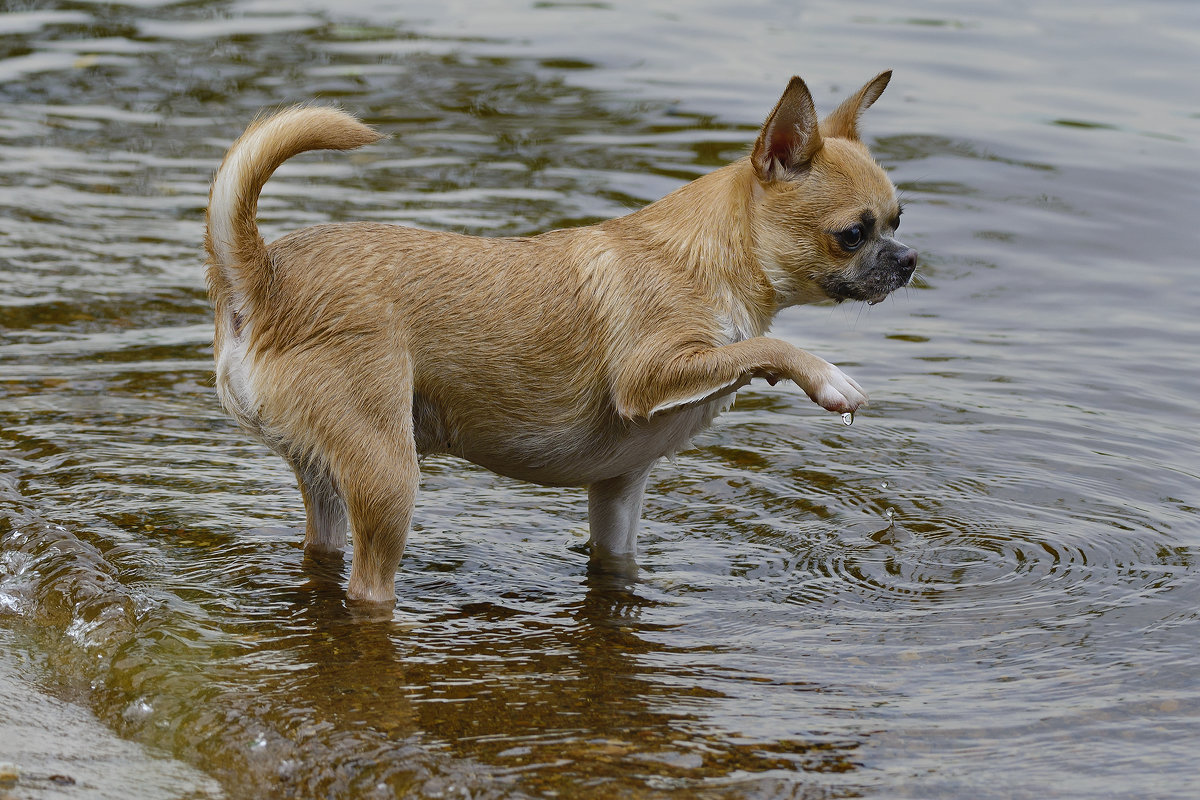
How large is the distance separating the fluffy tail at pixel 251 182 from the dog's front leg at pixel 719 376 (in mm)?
1420

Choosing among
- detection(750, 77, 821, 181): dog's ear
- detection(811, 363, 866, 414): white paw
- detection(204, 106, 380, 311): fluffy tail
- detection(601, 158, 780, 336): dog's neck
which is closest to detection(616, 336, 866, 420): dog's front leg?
detection(811, 363, 866, 414): white paw

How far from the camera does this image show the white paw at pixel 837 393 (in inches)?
218

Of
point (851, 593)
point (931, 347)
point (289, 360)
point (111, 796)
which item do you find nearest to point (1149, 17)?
point (931, 347)

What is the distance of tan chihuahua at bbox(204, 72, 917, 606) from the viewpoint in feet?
18.2

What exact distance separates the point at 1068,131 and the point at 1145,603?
8.70 meters

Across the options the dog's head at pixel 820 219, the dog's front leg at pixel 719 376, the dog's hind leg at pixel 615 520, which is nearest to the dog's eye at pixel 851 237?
the dog's head at pixel 820 219

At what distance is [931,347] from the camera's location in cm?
970

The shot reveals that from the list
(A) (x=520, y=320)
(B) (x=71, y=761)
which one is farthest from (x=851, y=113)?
(B) (x=71, y=761)

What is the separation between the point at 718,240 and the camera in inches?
242

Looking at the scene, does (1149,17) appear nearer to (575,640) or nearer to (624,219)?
(624,219)

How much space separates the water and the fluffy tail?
133 centimetres

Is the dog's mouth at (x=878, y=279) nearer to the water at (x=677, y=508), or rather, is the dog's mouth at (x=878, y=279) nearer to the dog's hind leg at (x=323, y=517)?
the water at (x=677, y=508)

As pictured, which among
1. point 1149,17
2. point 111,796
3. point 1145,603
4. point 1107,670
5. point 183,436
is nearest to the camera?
point 111,796

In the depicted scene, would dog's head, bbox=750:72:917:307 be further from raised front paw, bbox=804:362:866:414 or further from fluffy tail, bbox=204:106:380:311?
fluffy tail, bbox=204:106:380:311
